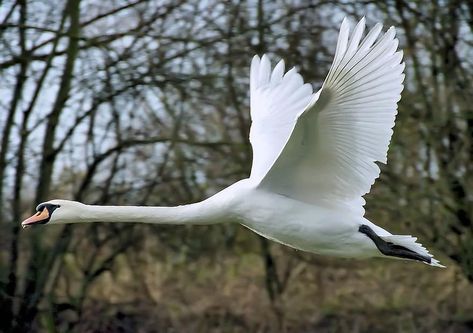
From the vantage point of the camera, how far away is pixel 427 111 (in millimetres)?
11922

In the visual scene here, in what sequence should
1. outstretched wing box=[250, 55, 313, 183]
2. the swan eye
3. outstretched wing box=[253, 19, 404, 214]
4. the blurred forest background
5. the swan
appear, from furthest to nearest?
the blurred forest background → outstretched wing box=[250, 55, 313, 183] → the swan eye → the swan → outstretched wing box=[253, 19, 404, 214]

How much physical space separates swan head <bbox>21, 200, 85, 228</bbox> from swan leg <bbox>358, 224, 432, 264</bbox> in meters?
1.71

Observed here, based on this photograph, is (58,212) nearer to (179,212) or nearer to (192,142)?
(179,212)

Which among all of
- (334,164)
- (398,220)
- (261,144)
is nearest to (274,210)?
(334,164)

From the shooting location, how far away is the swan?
676cm

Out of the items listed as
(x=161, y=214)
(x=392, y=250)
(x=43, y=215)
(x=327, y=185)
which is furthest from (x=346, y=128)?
(x=43, y=215)

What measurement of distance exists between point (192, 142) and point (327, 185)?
4.32 metres

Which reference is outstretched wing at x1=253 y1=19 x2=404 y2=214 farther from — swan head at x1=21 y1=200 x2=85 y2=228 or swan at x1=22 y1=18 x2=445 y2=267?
swan head at x1=21 y1=200 x2=85 y2=228

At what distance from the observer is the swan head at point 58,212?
7.56 metres

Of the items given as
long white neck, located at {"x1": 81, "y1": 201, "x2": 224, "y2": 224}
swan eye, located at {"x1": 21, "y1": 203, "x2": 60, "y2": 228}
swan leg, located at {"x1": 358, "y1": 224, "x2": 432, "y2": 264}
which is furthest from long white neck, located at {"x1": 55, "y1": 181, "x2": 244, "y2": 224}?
swan leg, located at {"x1": 358, "y1": 224, "x2": 432, "y2": 264}

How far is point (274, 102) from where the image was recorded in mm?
8664

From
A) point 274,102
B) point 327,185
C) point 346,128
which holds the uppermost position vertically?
point 274,102

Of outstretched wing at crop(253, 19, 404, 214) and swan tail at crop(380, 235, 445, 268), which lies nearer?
outstretched wing at crop(253, 19, 404, 214)

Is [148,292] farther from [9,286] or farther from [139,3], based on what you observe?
[139,3]
